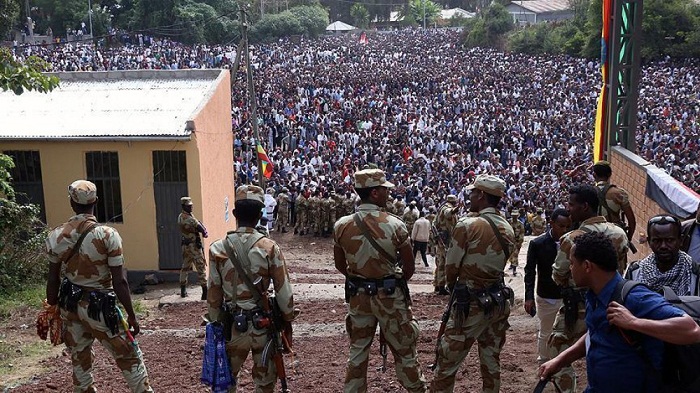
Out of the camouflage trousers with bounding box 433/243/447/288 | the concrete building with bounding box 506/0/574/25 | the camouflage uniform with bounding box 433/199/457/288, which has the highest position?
the concrete building with bounding box 506/0/574/25

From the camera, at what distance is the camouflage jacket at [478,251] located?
517 centimetres

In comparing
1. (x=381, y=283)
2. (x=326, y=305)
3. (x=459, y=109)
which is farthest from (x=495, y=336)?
(x=459, y=109)

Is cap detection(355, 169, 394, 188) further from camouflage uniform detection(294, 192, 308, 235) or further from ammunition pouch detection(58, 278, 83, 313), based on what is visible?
camouflage uniform detection(294, 192, 308, 235)

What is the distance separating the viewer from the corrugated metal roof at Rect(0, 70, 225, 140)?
1247 cm

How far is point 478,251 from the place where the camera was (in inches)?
203

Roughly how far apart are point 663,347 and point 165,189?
1032cm

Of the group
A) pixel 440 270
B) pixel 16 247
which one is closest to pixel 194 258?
pixel 16 247

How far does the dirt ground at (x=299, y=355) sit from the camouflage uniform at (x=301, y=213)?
7989 mm

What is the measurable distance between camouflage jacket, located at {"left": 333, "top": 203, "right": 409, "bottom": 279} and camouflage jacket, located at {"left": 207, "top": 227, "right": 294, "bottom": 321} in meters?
0.49

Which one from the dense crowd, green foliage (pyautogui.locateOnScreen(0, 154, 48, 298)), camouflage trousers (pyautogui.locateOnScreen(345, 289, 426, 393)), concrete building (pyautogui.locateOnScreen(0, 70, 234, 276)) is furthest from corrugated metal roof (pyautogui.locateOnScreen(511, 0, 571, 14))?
camouflage trousers (pyautogui.locateOnScreen(345, 289, 426, 393))

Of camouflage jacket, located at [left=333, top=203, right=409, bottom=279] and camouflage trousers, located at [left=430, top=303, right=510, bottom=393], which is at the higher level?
camouflage jacket, located at [left=333, top=203, right=409, bottom=279]

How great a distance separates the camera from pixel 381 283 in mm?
5137

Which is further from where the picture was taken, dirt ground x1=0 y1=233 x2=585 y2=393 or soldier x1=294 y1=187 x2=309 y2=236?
soldier x1=294 y1=187 x2=309 y2=236

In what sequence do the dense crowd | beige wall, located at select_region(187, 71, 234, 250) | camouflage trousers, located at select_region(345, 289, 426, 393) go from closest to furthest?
camouflage trousers, located at select_region(345, 289, 426, 393) → beige wall, located at select_region(187, 71, 234, 250) → the dense crowd
